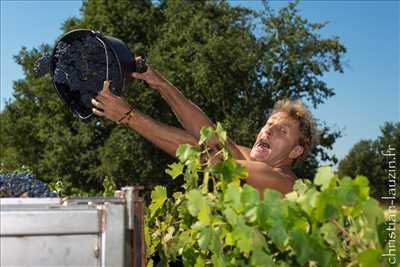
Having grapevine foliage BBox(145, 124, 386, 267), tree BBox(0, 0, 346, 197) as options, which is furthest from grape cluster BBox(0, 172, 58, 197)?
tree BBox(0, 0, 346, 197)

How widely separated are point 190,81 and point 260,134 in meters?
26.8

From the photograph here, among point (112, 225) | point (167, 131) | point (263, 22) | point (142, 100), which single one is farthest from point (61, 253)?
point (263, 22)

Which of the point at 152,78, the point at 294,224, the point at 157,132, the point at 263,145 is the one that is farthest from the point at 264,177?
the point at 294,224

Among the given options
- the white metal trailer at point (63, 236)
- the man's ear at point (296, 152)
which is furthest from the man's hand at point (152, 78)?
the white metal trailer at point (63, 236)

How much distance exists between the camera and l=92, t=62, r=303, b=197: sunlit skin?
2921 mm

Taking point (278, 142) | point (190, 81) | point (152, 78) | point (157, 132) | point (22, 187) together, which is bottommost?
point (22, 187)

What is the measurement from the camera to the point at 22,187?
2068 mm

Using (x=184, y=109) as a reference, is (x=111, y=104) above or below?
below

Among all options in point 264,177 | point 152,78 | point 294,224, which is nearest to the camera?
point 294,224

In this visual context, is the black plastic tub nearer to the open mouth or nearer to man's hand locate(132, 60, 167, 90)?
man's hand locate(132, 60, 167, 90)

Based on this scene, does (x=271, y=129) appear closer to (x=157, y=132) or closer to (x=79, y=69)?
(x=157, y=132)

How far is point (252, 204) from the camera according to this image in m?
1.95

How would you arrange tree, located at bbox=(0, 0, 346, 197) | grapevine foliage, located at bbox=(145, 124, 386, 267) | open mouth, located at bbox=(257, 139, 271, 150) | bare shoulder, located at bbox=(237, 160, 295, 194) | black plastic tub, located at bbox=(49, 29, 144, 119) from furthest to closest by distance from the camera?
tree, located at bbox=(0, 0, 346, 197) → open mouth, located at bbox=(257, 139, 271, 150) → black plastic tub, located at bbox=(49, 29, 144, 119) → bare shoulder, located at bbox=(237, 160, 295, 194) → grapevine foliage, located at bbox=(145, 124, 386, 267)

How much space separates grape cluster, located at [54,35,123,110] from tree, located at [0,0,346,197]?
24657mm
